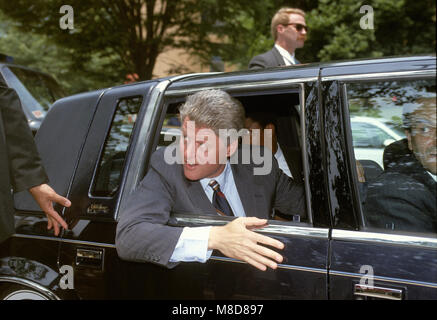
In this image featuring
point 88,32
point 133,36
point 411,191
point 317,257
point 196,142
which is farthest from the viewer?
point 133,36

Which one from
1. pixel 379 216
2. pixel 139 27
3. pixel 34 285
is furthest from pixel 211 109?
pixel 139 27

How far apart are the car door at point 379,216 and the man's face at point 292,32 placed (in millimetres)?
2891

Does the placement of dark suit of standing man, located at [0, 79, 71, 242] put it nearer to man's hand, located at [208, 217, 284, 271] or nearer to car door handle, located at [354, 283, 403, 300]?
man's hand, located at [208, 217, 284, 271]

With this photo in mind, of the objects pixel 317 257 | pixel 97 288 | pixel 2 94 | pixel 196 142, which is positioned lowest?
pixel 97 288

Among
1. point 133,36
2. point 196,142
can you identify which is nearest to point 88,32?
point 133,36

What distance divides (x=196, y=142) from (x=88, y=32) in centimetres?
894

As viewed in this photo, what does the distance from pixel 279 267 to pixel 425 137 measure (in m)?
0.86

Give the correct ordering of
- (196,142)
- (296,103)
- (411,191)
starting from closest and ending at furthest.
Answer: (411,191), (196,142), (296,103)

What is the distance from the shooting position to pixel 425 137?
1.94 meters

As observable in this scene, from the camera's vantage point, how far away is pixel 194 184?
2.11 metres

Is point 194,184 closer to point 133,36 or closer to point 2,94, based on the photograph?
point 2,94

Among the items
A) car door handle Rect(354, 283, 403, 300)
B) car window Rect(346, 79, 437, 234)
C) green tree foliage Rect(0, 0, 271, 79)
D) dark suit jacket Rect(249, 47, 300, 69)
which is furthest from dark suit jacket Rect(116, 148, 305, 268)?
green tree foliage Rect(0, 0, 271, 79)

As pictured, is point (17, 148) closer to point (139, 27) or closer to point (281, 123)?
point (281, 123)

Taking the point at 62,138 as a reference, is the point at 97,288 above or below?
below
